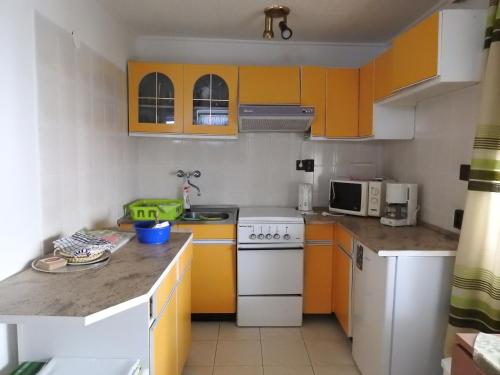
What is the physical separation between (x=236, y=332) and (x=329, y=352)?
2.31 feet

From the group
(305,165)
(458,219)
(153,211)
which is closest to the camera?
(458,219)

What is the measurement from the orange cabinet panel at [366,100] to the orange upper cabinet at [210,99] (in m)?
1.04

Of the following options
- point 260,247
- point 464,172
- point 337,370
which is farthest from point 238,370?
point 464,172

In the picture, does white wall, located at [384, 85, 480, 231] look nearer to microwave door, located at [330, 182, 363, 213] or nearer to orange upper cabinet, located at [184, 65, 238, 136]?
microwave door, located at [330, 182, 363, 213]

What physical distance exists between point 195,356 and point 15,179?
1.62 m

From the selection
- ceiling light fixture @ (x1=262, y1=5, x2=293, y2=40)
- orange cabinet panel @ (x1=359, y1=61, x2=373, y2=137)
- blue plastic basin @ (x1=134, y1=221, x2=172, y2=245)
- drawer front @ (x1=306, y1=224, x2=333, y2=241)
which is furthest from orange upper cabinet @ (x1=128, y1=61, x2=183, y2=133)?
orange cabinet panel @ (x1=359, y1=61, x2=373, y2=137)

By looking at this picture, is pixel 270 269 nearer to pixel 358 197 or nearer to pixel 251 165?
pixel 358 197

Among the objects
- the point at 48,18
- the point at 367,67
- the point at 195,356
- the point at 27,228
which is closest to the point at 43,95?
the point at 48,18

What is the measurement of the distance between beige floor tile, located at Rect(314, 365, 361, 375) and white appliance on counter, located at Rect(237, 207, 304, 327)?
20.6 inches

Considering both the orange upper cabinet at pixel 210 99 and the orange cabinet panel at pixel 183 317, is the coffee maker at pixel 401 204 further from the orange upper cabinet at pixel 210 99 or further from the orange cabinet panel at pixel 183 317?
the orange cabinet panel at pixel 183 317

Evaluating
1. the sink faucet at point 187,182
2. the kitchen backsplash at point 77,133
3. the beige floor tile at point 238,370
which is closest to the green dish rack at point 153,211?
the kitchen backsplash at point 77,133

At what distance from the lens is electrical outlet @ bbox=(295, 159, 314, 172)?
3156mm

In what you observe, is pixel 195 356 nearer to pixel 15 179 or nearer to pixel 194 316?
pixel 194 316

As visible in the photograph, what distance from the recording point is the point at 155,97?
9.59 ft
